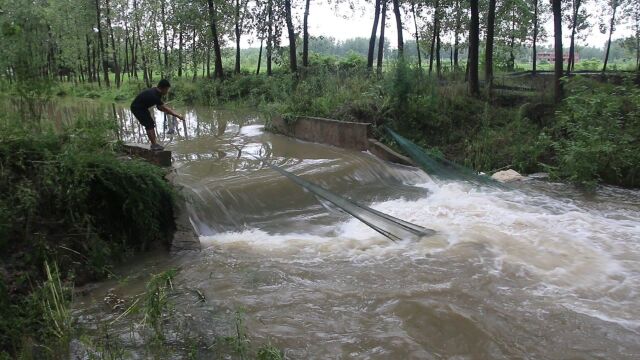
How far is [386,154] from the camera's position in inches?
465

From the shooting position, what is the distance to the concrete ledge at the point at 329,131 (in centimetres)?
1264

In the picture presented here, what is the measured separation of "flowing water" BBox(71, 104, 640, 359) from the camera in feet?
15.1

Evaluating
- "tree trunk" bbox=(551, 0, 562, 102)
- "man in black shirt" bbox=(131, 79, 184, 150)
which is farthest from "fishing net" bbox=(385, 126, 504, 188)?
"man in black shirt" bbox=(131, 79, 184, 150)

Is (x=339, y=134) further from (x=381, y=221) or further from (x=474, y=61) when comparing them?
(x=381, y=221)

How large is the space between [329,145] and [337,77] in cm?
430

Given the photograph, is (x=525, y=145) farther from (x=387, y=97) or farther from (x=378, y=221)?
(x=378, y=221)

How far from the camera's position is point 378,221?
7.66 m

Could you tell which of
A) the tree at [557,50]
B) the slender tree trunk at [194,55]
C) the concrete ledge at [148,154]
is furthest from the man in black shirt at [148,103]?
the slender tree trunk at [194,55]

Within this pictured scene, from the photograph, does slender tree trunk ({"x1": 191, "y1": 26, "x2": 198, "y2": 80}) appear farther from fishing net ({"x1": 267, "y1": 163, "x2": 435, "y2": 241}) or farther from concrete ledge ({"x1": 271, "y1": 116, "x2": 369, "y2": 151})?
fishing net ({"x1": 267, "y1": 163, "x2": 435, "y2": 241})

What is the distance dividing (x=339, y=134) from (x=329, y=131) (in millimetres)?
349

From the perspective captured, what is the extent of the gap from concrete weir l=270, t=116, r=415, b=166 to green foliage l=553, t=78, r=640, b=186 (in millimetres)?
3581

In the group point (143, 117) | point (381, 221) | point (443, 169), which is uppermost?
point (143, 117)

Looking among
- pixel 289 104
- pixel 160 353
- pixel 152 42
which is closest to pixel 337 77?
pixel 289 104

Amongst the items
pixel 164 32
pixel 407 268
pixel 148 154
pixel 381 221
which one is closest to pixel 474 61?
pixel 381 221
